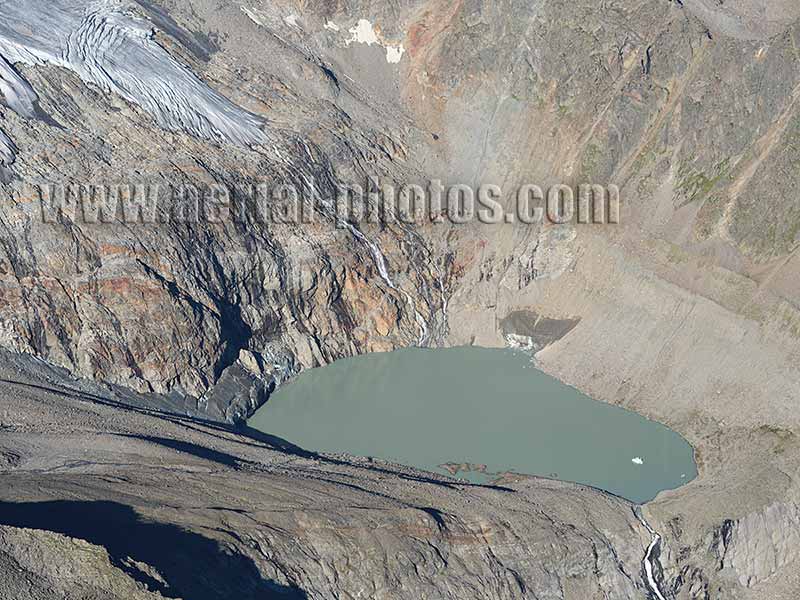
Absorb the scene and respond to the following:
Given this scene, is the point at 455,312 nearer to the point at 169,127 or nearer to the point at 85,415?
the point at 169,127

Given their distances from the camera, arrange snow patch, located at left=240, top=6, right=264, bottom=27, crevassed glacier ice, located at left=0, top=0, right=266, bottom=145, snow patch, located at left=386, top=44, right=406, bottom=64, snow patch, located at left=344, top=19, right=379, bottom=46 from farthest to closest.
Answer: snow patch, located at left=344, top=19, right=379, bottom=46, snow patch, located at left=386, top=44, right=406, bottom=64, snow patch, located at left=240, top=6, right=264, bottom=27, crevassed glacier ice, located at left=0, top=0, right=266, bottom=145

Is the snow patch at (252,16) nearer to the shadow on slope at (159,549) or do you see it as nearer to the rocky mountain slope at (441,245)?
the rocky mountain slope at (441,245)

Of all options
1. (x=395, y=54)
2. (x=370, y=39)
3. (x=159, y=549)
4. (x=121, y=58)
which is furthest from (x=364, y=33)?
(x=159, y=549)

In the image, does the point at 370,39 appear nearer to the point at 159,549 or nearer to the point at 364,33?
the point at 364,33

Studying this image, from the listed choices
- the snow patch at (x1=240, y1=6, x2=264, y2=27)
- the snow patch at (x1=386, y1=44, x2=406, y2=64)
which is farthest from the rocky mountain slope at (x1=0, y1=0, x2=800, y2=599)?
the snow patch at (x1=240, y1=6, x2=264, y2=27)

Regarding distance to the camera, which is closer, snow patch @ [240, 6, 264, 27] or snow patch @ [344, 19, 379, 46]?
snow patch @ [240, 6, 264, 27]

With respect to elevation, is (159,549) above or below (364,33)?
below

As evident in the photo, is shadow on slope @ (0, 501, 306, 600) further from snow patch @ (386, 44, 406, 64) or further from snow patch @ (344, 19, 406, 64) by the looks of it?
snow patch @ (344, 19, 406, 64)
